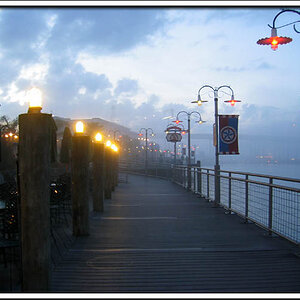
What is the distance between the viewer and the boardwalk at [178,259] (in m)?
4.53

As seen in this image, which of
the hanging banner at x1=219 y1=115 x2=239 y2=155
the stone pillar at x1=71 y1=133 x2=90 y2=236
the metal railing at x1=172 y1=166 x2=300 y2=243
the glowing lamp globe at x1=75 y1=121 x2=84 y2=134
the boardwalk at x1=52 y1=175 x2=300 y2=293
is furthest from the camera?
the hanging banner at x1=219 y1=115 x2=239 y2=155

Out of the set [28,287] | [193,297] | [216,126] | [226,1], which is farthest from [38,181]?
[216,126]

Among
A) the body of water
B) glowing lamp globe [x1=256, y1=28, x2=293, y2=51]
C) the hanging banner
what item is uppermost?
glowing lamp globe [x1=256, y1=28, x2=293, y2=51]

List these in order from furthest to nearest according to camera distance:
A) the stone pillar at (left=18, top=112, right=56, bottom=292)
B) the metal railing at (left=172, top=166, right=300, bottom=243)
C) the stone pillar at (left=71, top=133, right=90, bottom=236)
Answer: the stone pillar at (left=71, top=133, right=90, bottom=236)
the metal railing at (left=172, top=166, right=300, bottom=243)
the stone pillar at (left=18, top=112, right=56, bottom=292)

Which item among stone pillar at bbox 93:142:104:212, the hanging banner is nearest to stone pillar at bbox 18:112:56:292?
stone pillar at bbox 93:142:104:212

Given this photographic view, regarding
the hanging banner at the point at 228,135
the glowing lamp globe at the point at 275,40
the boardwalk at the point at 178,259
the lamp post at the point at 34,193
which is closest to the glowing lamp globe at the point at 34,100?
the lamp post at the point at 34,193

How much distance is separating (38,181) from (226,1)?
2.81 metres

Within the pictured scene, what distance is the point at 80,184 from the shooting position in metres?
7.26

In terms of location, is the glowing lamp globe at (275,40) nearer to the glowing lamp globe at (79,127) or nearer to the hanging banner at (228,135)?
the glowing lamp globe at (79,127)

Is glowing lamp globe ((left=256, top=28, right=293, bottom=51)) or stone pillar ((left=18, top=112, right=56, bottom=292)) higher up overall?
glowing lamp globe ((left=256, top=28, right=293, bottom=51))

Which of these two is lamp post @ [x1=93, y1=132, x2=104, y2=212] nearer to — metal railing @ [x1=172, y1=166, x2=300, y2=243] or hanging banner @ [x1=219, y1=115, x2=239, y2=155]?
metal railing @ [x1=172, y1=166, x2=300, y2=243]

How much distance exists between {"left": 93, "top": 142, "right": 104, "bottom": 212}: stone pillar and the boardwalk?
4.22ft

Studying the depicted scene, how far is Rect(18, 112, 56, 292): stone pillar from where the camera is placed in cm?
397

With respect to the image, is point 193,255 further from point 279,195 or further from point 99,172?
point 99,172
